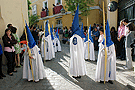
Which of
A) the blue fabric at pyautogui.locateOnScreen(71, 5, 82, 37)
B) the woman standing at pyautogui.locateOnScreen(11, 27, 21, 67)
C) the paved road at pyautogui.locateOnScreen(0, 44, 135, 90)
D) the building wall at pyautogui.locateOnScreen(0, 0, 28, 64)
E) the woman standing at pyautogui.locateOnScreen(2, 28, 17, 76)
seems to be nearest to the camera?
the paved road at pyautogui.locateOnScreen(0, 44, 135, 90)

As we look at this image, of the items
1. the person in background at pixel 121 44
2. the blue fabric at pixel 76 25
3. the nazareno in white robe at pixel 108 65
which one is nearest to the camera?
the nazareno in white robe at pixel 108 65

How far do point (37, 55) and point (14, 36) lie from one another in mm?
2034

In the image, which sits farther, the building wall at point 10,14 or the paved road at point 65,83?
the building wall at point 10,14

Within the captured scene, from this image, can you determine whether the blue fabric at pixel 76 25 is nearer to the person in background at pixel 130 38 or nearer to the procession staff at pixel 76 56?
the procession staff at pixel 76 56

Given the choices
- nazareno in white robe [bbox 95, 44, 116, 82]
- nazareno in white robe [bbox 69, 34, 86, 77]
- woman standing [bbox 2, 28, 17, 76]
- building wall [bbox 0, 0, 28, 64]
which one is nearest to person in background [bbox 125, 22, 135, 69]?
nazareno in white robe [bbox 95, 44, 116, 82]

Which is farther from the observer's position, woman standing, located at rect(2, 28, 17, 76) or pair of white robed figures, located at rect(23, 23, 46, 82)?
woman standing, located at rect(2, 28, 17, 76)

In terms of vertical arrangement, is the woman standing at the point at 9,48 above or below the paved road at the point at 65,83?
above

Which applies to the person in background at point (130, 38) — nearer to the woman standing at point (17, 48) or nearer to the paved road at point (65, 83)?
the paved road at point (65, 83)

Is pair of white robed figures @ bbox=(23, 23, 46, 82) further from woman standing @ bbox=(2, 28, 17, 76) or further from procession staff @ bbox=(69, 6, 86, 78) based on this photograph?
procession staff @ bbox=(69, 6, 86, 78)

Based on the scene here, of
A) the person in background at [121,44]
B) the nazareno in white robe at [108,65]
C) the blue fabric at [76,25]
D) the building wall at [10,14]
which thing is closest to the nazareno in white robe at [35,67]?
the blue fabric at [76,25]

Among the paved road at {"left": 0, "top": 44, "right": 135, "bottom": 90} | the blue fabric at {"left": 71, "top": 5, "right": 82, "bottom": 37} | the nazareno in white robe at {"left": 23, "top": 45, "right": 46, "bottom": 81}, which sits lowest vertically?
the paved road at {"left": 0, "top": 44, "right": 135, "bottom": 90}

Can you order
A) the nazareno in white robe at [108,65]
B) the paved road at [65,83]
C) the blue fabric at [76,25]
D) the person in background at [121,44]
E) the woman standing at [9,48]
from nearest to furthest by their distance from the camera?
1. the paved road at [65,83]
2. the nazareno in white robe at [108,65]
3. the blue fabric at [76,25]
4. the woman standing at [9,48]
5. the person in background at [121,44]

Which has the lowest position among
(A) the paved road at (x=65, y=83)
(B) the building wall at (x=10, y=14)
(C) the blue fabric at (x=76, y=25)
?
(A) the paved road at (x=65, y=83)

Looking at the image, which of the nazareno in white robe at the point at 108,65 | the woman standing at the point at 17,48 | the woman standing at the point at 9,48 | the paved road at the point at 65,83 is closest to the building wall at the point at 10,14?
the woman standing at the point at 17,48
